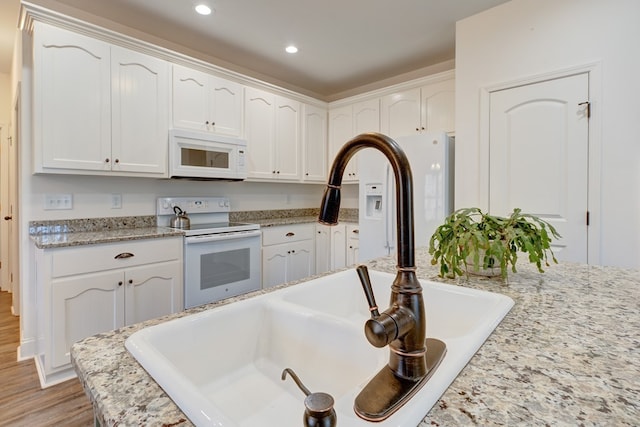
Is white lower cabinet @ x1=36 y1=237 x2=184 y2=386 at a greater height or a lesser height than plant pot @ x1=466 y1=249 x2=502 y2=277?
lesser

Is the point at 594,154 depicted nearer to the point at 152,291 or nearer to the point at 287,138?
the point at 287,138

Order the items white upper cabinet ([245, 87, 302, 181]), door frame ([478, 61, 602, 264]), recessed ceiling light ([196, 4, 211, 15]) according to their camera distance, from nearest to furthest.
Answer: door frame ([478, 61, 602, 264])
recessed ceiling light ([196, 4, 211, 15])
white upper cabinet ([245, 87, 302, 181])

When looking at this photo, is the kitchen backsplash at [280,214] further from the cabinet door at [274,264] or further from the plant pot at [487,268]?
the plant pot at [487,268]

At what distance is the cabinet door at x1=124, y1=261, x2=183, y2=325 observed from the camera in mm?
2162

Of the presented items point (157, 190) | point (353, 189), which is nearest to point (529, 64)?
point (353, 189)

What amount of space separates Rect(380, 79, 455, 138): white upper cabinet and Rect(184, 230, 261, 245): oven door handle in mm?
1854

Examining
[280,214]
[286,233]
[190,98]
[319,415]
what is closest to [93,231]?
[190,98]

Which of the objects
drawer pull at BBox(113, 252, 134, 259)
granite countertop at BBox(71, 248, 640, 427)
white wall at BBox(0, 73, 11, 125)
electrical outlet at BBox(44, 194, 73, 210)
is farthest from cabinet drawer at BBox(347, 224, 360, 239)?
white wall at BBox(0, 73, 11, 125)

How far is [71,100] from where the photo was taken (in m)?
2.16

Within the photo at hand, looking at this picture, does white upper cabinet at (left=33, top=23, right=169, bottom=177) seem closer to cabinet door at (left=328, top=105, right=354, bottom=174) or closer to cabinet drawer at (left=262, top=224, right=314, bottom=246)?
cabinet drawer at (left=262, top=224, right=314, bottom=246)

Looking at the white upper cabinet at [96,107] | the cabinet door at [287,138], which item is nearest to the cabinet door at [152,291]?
the white upper cabinet at [96,107]

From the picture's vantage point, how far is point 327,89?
4.34m

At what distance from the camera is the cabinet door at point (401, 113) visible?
3.31 meters

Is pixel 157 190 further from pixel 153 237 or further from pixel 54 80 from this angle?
pixel 54 80
